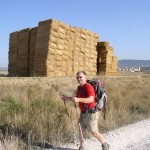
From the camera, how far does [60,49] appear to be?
21.2 meters

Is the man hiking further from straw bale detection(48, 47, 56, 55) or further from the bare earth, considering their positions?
straw bale detection(48, 47, 56, 55)

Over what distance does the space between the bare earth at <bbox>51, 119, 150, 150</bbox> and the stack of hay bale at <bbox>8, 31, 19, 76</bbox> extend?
15046 millimetres

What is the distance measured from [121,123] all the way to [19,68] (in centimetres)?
1398

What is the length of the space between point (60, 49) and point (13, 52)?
14.0 ft

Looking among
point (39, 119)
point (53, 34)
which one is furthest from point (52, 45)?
point (39, 119)

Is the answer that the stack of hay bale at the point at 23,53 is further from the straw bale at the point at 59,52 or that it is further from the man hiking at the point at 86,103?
the man hiking at the point at 86,103

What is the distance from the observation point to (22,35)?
917 inches

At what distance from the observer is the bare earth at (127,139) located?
772 cm

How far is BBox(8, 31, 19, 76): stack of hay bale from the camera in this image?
2397 cm

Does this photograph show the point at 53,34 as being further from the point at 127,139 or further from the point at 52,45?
the point at 127,139

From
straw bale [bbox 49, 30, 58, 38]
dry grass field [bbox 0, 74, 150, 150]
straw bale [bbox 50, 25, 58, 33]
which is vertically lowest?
dry grass field [bbox 0, 74, 150, 150]

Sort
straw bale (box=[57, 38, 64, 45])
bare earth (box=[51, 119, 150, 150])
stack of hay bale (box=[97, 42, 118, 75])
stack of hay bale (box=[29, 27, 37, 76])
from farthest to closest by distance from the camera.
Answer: stack of hay bale (box=[97, 42, 118, 75])
stack of hay bale (box=[29, 27, 37, 76])
straw bale (box=[57, 38, 64, 45])
bare earth (box=[51, 119, 150, 150])

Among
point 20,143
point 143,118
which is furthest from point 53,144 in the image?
point 143,118

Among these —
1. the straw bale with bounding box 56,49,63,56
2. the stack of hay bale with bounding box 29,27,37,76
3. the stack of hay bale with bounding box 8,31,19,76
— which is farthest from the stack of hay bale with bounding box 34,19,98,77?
the stack of hay bale with bounding box 8,31,19,76
